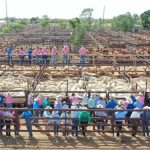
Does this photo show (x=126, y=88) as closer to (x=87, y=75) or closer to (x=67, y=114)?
(x=87, y=75)

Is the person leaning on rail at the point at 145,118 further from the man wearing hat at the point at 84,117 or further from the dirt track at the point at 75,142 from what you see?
the man wearing hat at the point at 84,117

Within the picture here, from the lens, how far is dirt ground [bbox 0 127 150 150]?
12.0 meters

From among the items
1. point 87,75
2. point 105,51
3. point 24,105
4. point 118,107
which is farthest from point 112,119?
point 105,51

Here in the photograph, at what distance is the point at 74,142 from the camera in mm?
12328

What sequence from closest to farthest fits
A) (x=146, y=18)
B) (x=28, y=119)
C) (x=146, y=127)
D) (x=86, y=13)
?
(x=28, y=119), (x=146, y=127), (x=146, y=18), (x=86, y=13)

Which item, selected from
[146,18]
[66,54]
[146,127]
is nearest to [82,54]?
[66,54]

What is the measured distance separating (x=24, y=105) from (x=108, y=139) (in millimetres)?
4848

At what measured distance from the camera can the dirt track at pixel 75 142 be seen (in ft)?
39.3

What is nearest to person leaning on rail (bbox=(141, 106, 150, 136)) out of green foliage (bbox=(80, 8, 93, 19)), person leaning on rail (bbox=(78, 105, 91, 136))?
person leaning on rail (bbox=(78, 105, 91, 136))

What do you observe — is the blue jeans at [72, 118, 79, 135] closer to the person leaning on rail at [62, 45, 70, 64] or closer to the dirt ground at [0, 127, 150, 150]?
the dirt ground at [0, 127, 150, 150]

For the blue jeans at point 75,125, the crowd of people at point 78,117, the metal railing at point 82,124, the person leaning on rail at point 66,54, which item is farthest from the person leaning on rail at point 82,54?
the blue jeans at point 75,125

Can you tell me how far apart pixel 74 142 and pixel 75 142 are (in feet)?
0.11

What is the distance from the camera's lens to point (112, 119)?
1252 cm

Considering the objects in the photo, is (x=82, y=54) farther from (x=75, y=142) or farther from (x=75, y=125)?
(x=75, y=142)
